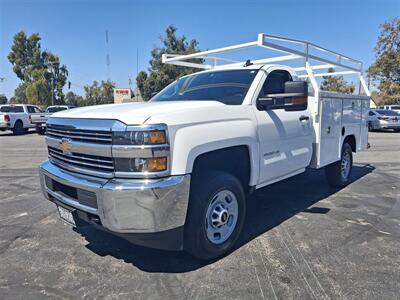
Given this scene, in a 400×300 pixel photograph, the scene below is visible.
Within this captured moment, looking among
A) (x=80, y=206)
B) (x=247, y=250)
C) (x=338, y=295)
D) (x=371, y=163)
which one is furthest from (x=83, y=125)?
(x=371, y=163)

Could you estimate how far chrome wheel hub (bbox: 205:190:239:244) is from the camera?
3352 mm

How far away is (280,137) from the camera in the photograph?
4.14 m

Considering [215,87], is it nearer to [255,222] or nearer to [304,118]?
[304,118]

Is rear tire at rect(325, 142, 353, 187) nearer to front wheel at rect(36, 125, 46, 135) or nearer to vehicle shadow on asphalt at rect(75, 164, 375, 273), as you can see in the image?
vehicle shadow on asphalt at rect(75, 164, 375, 273)

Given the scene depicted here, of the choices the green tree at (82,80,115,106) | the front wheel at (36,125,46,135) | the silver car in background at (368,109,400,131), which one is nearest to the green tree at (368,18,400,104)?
the silver car in background at (368,109,400,131)

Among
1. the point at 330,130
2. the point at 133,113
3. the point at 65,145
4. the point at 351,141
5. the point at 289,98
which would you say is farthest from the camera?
the point at 351,141

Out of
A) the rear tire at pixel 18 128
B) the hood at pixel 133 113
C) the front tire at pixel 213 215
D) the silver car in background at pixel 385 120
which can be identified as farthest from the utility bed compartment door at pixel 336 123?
the rear tire at pixel 18 128

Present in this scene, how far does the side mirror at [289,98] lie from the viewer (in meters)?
3.71

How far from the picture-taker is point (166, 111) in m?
2.89

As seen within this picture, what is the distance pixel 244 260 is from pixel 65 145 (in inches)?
84.2

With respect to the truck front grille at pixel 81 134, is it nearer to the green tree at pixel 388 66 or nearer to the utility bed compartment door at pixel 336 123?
the utility bed compartment door at pixel 336 123

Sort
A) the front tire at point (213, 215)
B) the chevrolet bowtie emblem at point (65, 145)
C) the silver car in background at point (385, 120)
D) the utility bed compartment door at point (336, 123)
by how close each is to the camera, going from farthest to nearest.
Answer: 1. the silver car in background at point (385, 120)
2. the utility bed compartment door at point (336, 123)
3. the chevrolet bowtie emblem at point (65, 145)
4. the front tire at point (213, 215)

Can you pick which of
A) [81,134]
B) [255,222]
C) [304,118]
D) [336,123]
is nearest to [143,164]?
[81,134]

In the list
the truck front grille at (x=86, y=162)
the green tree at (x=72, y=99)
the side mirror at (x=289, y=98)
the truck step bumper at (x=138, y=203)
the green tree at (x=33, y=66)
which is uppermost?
the green tree at (x=33, y=66)
